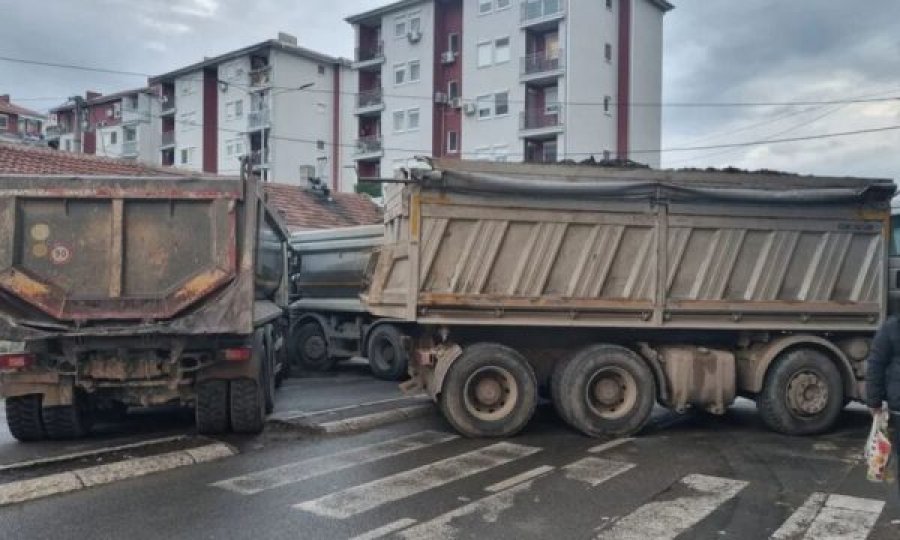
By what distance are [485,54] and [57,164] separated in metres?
34.2

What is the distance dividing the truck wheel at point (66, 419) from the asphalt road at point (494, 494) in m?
1.76

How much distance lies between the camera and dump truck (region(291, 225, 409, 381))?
12836 millimetres

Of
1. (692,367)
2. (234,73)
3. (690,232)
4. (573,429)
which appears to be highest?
(234,73)

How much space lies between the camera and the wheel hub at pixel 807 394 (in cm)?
850

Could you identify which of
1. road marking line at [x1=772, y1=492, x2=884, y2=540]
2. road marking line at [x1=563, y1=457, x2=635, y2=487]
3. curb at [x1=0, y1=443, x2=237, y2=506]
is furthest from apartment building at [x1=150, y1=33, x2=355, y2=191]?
road marking line at [x1=772, y1=492, x2=884, y2=540]

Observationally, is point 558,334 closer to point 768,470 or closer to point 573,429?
point 573,429

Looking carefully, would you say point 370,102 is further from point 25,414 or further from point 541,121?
point 25,414

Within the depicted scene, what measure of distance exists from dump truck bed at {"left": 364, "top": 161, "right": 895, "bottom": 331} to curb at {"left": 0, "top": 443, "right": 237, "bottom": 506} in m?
2.35

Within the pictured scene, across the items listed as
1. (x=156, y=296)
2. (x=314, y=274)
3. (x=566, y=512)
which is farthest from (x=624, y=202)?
(x=314, y=274)

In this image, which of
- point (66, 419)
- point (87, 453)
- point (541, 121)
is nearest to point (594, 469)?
point (87, 453)

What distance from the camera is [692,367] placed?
27.8ft

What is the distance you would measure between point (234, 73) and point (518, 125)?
27.2 metres

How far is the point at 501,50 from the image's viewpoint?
4684 cm

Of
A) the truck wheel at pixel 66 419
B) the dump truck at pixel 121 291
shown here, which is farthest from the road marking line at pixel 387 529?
the truck wheel at pixel 66 419
